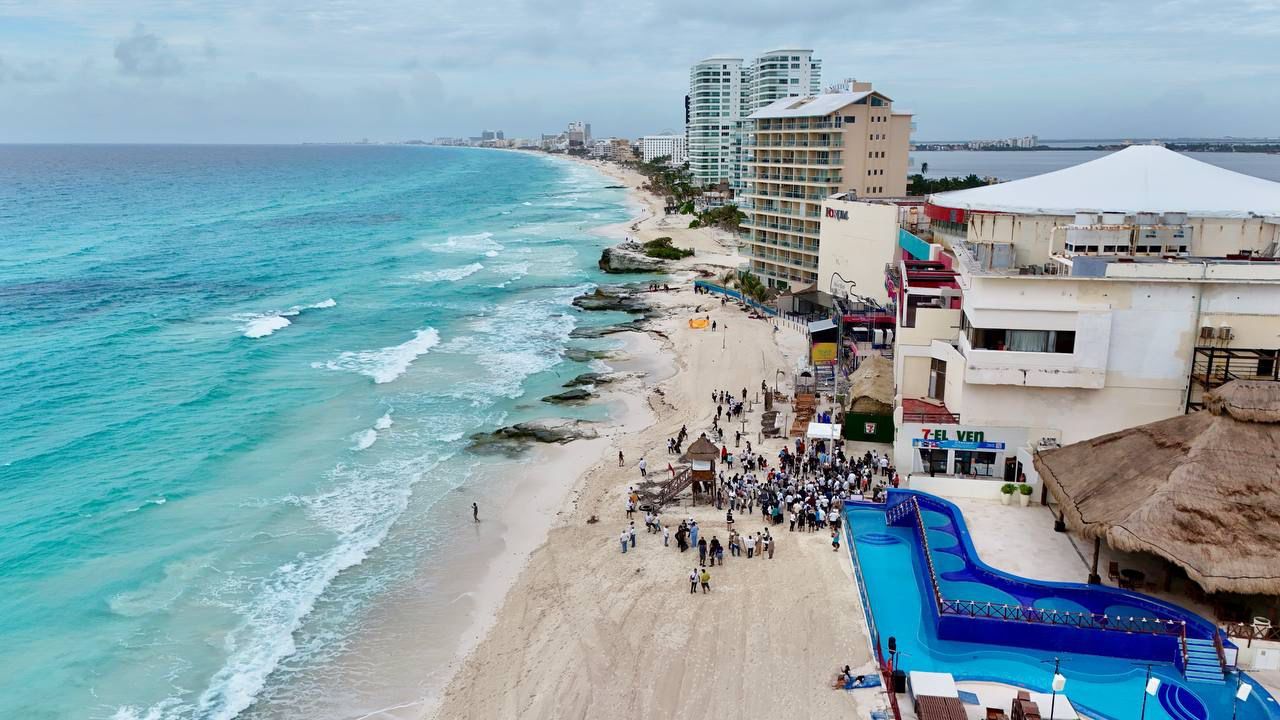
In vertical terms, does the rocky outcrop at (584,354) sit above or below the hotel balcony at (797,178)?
below

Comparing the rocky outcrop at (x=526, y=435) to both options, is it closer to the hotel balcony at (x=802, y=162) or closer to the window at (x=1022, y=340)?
the window at (x=1022, y=340)

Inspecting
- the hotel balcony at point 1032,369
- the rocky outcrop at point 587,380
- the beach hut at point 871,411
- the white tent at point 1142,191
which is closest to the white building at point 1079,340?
the hotel balcony at point 1032,369

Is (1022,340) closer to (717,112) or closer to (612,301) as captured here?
(612,301)

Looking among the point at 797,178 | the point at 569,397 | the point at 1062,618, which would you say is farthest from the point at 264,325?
the point at 1062,618

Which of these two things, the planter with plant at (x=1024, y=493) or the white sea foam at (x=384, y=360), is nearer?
the planter with plant at (x=1024, y=493)

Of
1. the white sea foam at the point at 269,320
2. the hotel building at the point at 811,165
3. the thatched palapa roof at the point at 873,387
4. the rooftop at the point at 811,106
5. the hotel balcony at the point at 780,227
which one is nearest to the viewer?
the thatched palapa roof at the point at 873,387

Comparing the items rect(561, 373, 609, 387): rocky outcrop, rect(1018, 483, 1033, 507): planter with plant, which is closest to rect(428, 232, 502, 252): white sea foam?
rect(561, 373, 609, 387): rocky outcrop

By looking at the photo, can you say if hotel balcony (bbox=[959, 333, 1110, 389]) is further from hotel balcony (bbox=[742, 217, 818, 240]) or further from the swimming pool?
hotel balcony (bbox=[742, 217, 818, 240])
